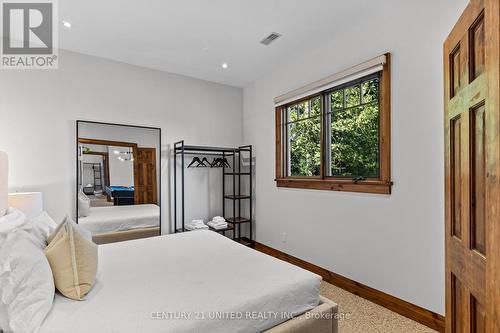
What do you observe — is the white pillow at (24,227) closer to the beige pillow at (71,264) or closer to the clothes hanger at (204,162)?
the beige pillow at (71,264)

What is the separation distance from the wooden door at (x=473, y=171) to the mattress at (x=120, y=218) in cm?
327

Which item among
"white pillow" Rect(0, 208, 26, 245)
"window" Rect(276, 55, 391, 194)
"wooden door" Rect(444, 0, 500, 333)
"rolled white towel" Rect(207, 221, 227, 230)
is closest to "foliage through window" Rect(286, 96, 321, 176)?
"window" Rect(276, 55, 391, 194)

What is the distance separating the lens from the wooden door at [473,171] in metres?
0.93

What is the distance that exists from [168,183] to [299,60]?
2484 millimetres

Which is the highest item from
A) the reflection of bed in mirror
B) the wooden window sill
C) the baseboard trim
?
the wooden window sill

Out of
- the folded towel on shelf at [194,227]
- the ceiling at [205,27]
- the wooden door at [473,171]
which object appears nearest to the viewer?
the wooden door at [473,171]

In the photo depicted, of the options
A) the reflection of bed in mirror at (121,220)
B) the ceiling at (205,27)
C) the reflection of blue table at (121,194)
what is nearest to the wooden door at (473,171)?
the ceiling at (205,27)

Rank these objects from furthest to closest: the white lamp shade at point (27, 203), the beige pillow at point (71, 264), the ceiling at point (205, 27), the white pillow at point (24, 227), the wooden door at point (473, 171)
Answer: the white lamp shade at point (27, 203) → the ceiling at point (205, 27) → the white pillow at point (24, 227) → the beige pillow at point (71, 264) → the wooden door at point (473, 171)

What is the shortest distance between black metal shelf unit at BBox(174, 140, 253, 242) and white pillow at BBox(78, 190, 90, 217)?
1086 mm

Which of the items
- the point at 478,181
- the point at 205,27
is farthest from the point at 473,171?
the point at 205,27

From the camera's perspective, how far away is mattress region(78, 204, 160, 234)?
3.22 metres

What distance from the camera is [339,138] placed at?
2943 millimetres

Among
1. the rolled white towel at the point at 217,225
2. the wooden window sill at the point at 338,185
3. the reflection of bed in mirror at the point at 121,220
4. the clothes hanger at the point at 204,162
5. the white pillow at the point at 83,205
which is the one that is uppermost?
the clothes hanger at the point at 204,162

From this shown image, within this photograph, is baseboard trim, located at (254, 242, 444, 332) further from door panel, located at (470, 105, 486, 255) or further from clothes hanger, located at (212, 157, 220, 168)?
clothes hanger, located at (212, 157, 220, 168)
